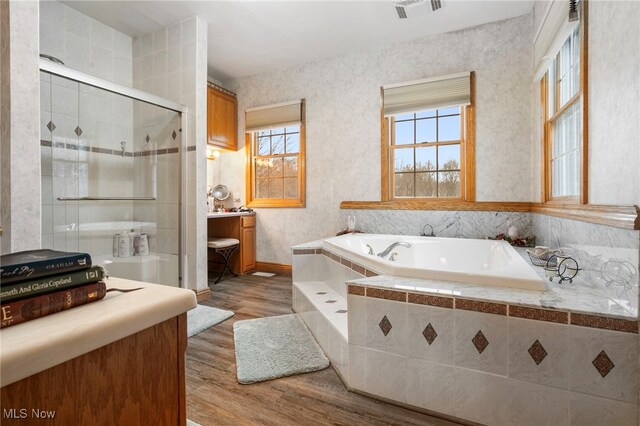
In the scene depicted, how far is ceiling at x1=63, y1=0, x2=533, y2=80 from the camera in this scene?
2928mm

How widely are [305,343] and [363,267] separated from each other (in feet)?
2.11

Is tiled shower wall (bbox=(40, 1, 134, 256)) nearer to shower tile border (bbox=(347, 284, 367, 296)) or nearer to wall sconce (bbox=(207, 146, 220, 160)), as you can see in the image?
wall sconce (bbox=(207, 146, 220, 160))

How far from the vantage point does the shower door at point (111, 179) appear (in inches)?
92.6

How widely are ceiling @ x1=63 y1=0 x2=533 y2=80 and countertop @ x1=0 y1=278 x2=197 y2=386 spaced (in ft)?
9.91

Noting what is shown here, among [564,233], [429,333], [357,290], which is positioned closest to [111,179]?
[357,290]

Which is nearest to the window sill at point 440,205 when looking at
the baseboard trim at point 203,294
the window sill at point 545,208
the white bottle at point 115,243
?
the window sill at point 545,208

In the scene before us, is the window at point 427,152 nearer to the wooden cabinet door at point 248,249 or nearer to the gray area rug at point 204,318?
the wooden cabinet door at point 248,249

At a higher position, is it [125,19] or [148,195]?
[125,19]

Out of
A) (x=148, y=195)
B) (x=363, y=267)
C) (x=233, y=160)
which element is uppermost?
(x=233, y=160)

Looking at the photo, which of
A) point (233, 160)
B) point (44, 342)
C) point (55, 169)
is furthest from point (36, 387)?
point (233, 160)

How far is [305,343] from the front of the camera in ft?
7.12

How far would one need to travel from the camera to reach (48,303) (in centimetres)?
53

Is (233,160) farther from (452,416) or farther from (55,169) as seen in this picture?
(452,416)

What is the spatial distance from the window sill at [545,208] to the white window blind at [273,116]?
4.27 ft
